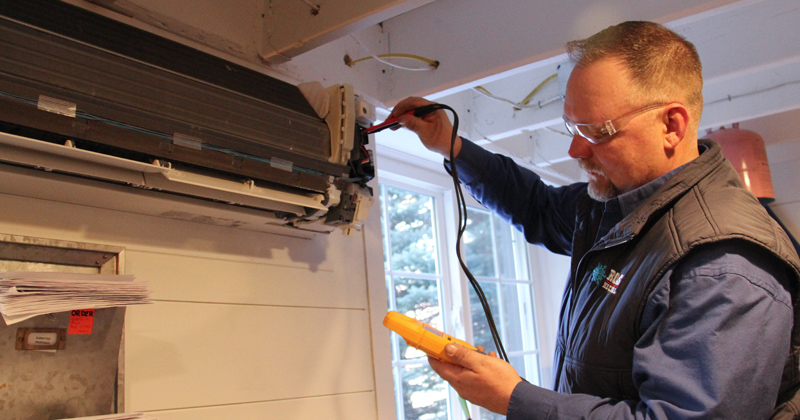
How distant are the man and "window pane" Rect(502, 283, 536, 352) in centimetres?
235

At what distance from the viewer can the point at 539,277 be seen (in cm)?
378

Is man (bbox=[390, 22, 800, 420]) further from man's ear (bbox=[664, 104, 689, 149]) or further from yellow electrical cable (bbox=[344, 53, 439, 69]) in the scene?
yellow electrical cable (bbox=[344, 53, 439, 69])

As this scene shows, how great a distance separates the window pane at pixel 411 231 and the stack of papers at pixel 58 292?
173cm

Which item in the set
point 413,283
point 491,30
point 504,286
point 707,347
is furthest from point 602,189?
point 504,286

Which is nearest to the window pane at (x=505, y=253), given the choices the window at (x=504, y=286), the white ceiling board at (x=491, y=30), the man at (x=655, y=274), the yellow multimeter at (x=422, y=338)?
the window at (x=504, y=286)

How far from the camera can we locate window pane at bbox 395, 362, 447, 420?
257cm

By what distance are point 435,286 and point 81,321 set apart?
2.00m

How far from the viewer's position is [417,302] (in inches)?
107

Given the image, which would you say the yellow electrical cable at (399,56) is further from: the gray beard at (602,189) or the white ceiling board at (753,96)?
the white ceiling board at (753,96)

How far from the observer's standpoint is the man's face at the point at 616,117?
101 cm

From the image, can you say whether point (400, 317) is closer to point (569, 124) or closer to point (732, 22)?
point (569, 124)

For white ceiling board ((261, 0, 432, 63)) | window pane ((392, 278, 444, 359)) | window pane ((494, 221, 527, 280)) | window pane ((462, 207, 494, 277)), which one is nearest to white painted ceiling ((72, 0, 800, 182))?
white ceiling board ((261, 0, 432, 63))

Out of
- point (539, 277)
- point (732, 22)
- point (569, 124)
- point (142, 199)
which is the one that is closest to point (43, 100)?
point (142, 199)

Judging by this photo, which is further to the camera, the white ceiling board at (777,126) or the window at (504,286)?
the window at (504,286)
